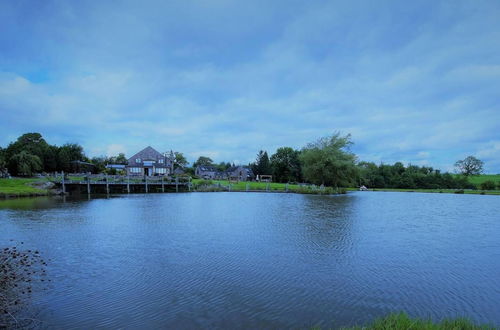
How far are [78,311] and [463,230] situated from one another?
20720mm

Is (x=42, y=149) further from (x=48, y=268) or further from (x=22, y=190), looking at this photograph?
(x=48, y=268)

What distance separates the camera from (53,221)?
58.6 feet

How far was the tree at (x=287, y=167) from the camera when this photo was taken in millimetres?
95312

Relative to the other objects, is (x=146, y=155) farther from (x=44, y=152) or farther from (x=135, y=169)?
(x=44, y=152)

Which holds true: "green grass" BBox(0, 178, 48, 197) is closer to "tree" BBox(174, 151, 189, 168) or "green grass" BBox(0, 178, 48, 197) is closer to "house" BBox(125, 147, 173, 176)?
"house" BBox(125, 147, 173, 176)

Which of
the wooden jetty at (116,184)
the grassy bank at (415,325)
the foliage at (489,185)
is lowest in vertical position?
the foliage at (489,185)

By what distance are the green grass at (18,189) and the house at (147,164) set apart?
3457 centimetres

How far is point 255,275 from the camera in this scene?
887cm

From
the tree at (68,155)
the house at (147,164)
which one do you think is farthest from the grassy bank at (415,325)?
the tree at (68,155)

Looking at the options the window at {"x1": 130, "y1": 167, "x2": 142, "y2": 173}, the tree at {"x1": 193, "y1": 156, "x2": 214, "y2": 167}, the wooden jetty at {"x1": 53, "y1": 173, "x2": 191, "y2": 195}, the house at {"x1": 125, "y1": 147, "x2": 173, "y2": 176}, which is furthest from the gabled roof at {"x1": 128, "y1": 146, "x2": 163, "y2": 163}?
the tree at {"x1": 193, "y1": 156, "x2": 214, "y2": 167}

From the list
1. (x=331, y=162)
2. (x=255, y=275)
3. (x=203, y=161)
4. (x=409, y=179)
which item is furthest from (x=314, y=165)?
(x=203, y=161)

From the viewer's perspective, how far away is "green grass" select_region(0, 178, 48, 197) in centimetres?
3381

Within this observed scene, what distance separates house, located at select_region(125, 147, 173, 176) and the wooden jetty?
72.1ft

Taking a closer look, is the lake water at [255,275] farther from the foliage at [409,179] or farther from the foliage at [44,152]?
the foliage at [409,179]
